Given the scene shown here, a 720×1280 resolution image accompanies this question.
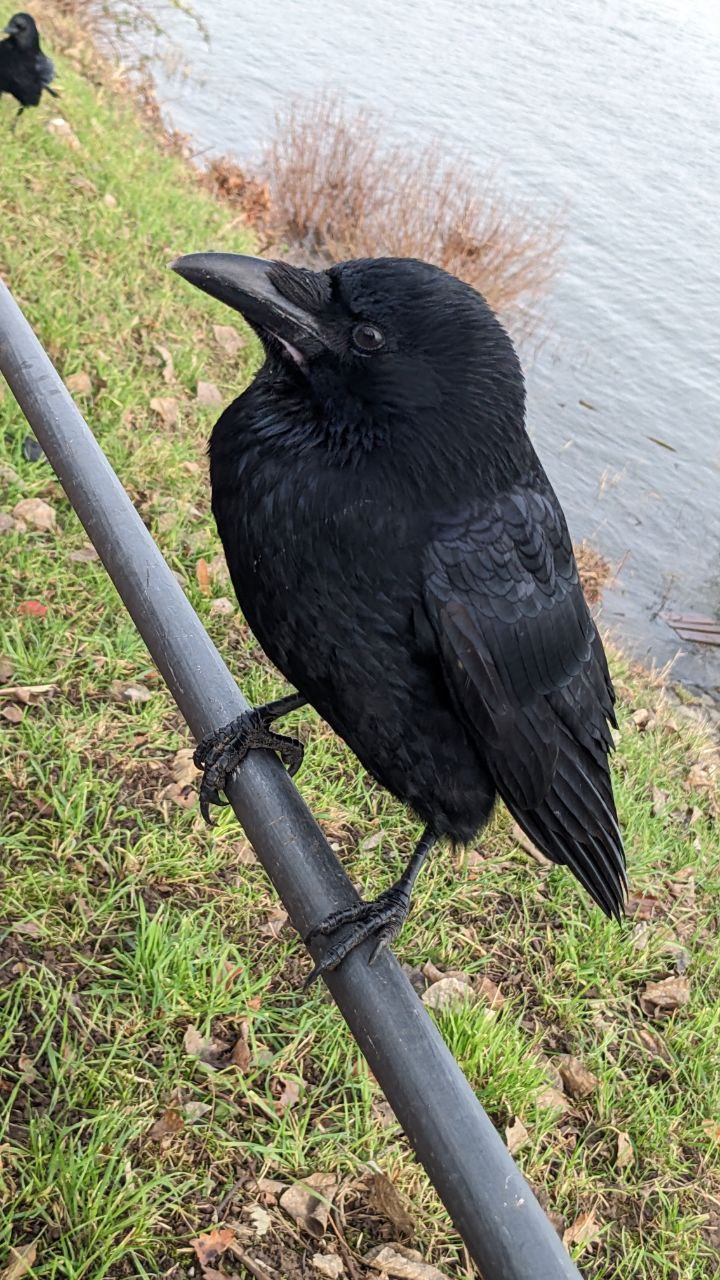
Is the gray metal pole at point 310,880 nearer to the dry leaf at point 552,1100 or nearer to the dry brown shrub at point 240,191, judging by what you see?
the dry leaf at point 552,1100

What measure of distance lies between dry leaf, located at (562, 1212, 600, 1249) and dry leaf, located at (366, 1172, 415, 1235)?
0.40 meters

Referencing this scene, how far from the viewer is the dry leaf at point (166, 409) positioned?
187 inches

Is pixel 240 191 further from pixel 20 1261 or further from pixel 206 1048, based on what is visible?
pixel 20 1261

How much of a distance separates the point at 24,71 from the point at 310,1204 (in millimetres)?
6552

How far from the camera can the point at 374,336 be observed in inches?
72.1

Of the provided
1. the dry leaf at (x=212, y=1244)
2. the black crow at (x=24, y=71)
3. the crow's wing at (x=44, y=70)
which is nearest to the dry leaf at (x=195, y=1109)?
the dry leaf at (x=212, y=1244)

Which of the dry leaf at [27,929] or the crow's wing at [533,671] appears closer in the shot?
the crow's wing at [533,671]

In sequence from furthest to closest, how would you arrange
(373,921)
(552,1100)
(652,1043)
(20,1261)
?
(652,1043) < (552,1100) < (20,1261) < (373,921)

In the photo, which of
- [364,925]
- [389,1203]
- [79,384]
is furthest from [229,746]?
[79,384]

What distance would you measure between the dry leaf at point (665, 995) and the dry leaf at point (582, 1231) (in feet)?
2.49

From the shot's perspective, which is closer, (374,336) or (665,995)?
(374,336)

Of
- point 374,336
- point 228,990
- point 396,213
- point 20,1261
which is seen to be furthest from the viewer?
point 396,213

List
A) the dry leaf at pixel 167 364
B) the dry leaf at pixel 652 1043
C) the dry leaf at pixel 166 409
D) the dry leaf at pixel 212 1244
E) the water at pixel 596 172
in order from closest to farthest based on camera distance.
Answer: the dry leaf at pixel 212 1244, the dry leaf at pixel 652 1043, the dry leaf at pixel 166 409, the dry leaf at pixel 167 364, the water at pixel 596 172

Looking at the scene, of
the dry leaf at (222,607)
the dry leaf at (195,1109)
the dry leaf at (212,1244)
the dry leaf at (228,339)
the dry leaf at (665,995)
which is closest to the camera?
the dry leaf at (212,1244)
